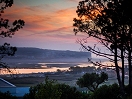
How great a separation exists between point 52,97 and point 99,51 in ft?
28.1

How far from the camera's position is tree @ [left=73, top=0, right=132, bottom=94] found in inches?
646

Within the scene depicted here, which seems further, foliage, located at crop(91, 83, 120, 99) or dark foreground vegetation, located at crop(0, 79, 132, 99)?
foliage, located at crop(91, 83, 120, 99)

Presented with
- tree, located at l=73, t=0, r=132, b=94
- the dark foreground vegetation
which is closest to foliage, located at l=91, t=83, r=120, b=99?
the dark foreground vegetation

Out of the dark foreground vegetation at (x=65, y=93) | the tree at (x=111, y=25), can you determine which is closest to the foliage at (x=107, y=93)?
the dark foreground vegetation at (x=65, y=93)

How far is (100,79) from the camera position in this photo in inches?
1770

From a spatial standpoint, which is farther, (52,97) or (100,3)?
(52,97)

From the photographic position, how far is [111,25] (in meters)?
17.2

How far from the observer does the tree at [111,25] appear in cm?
1641

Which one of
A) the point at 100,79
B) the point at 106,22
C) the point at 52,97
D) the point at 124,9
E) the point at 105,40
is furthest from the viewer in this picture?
the point at 100,79

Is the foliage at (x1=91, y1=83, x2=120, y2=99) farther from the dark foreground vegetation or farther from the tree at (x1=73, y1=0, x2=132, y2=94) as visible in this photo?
the tree at (x1=73, y1=0, x2=132, y2=94)

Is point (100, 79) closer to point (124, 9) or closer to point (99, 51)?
point (99, 51)

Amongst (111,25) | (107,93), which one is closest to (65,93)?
(107,93)

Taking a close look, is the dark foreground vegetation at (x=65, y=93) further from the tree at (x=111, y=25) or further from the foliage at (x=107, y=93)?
the tree at (x=111, y=25)

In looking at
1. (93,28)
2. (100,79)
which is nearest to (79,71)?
(100,79)
